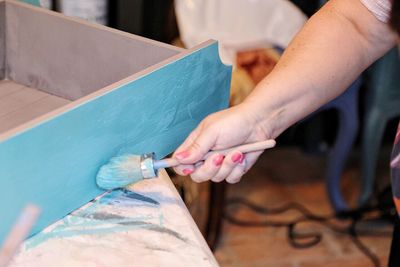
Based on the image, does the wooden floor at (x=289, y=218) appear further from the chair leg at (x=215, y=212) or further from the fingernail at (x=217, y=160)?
the fingernail at (x=217, y=160)

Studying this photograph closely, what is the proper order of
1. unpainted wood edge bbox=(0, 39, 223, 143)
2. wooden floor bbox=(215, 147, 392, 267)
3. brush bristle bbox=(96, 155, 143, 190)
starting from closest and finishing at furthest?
unpainted wood edge bbox=(0, 39, 223, 143) < brush bristle bbox=(96, 155, 143, 190) < wooden floor bbox=(215, 147, 392, 267)

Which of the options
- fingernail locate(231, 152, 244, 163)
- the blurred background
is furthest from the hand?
the blurred background

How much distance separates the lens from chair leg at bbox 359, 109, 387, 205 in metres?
1.78

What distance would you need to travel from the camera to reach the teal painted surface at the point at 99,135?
26.3 inches

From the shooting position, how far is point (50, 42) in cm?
98

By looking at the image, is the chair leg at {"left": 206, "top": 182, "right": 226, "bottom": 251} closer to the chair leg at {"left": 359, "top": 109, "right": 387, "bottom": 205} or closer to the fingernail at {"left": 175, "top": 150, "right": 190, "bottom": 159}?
the chair leg at {"left": 359, "top": 109, "right": 387, "bottom": 205}

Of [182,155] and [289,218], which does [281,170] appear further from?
[182,155]

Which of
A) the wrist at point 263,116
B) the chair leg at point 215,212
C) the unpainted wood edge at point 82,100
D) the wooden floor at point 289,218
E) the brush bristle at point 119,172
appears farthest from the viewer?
the wooden floor at point 289,218

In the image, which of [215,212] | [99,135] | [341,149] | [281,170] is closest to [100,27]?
[99,135]

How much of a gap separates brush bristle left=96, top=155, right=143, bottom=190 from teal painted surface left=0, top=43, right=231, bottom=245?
0.03ft

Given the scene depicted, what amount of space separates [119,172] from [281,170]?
1405mm

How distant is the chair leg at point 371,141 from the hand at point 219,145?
0.98 metres

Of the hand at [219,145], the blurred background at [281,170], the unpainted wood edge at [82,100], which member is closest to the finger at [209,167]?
the hand at [219,145]

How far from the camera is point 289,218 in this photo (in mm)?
1892
